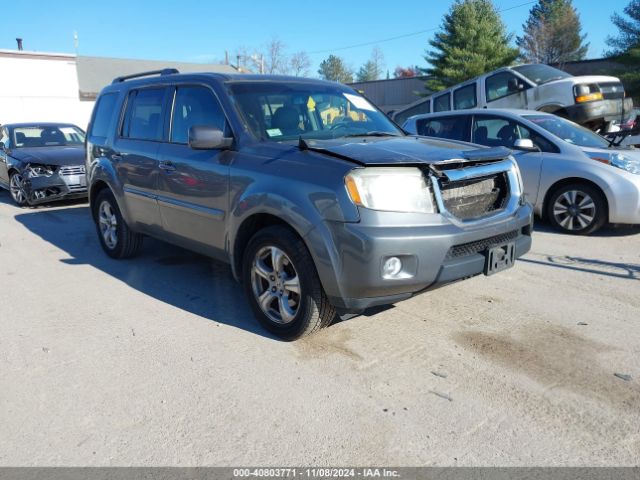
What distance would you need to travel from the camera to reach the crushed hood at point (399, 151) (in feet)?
10.9

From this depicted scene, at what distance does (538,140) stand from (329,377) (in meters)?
5.09

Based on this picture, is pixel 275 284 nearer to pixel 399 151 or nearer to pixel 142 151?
pixel 399 151

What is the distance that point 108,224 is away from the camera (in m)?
6.03

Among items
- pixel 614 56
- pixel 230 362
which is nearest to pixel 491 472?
pixel 230 362

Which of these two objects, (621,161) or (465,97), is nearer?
(621,161)

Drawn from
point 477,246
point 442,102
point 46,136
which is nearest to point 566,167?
point 477,246

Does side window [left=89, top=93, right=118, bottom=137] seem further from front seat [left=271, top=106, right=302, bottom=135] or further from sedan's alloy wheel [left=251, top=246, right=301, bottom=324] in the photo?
sedan's alloy wheel [left=251, top=246, right=301, bottom=324]

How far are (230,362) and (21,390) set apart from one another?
124 centimetres

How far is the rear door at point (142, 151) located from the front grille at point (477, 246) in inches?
109

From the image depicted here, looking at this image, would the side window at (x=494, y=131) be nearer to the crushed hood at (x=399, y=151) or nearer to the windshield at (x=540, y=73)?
the crushed hood at (x=399, y=151)

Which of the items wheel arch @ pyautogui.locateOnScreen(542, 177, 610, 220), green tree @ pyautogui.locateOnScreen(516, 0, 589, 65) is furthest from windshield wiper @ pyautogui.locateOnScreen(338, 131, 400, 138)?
green tree @ pyautogui.locateOnScreen(516, 0, 589, 65)

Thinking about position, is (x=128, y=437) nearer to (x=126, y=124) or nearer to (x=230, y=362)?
(x=230, y=362)

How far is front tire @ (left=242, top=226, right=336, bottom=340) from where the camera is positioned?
3.46 metres

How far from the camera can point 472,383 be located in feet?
10.2
